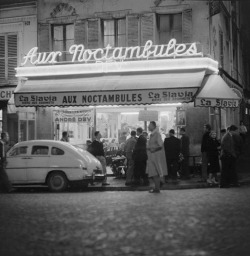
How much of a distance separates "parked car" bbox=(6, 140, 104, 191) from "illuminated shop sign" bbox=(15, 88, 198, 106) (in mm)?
3438

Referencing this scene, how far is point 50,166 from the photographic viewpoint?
14.5m

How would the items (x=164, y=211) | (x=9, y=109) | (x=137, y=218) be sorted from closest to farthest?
(x=137, y=218)
(x=164, y=211)
(x=9, y=109)

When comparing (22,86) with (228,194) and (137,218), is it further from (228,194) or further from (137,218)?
(137,218)

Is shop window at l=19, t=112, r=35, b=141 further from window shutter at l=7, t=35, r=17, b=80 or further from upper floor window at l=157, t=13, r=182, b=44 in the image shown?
upper floor window at l=157, t=13, r=182, b=44

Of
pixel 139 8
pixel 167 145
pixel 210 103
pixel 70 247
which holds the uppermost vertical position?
pixel 139 8

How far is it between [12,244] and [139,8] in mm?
14748

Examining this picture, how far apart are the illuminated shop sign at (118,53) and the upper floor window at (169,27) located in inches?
27.3

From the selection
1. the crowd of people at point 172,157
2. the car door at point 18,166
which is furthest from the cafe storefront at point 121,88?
the car door at point 18,166

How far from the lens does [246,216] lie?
9.05 metres

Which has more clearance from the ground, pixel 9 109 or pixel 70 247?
pixel 9 109

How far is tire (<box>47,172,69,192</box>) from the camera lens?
14492mm

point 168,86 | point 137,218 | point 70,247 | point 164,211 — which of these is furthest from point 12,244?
point 168,86

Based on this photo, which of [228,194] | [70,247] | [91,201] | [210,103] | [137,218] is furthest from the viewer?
[210,103]

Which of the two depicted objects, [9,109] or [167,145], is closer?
[167,145]
